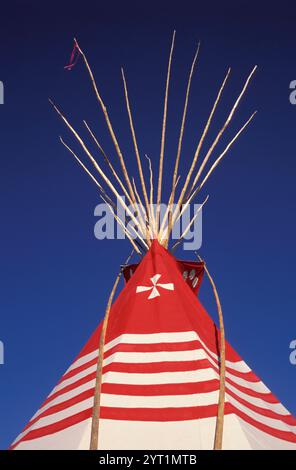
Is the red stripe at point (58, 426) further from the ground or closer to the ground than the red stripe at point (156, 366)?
closer to the ground

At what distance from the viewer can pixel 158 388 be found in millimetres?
4723

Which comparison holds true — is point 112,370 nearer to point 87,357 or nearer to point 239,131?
point 87,357

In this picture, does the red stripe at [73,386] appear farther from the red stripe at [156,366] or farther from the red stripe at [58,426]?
the red stripe at [58,426]

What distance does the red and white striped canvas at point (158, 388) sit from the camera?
4.37 m

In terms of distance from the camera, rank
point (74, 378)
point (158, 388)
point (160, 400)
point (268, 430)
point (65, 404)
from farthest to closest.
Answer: point (74, 378) < point (65, 404) < point (268, 430) < point (158, 388) < point (160, 400)

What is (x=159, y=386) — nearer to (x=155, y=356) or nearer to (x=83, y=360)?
(x=155, y=356)

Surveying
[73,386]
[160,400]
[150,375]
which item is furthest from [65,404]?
[160,400]

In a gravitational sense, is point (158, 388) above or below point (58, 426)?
above

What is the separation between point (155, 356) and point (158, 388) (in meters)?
0.34

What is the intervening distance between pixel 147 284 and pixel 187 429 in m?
1.60

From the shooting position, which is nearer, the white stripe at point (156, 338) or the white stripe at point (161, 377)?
the white stripe at point (161, 377)

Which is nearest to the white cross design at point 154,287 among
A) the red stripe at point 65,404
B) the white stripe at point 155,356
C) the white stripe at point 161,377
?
the white stripe at point 155,356

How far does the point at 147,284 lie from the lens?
18.5 feet

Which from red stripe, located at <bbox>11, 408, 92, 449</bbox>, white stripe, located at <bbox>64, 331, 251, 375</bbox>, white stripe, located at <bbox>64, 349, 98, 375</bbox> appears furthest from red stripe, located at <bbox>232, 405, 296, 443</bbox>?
white stripe, located at <bbox>64, 349, 98, 375</bbox>
